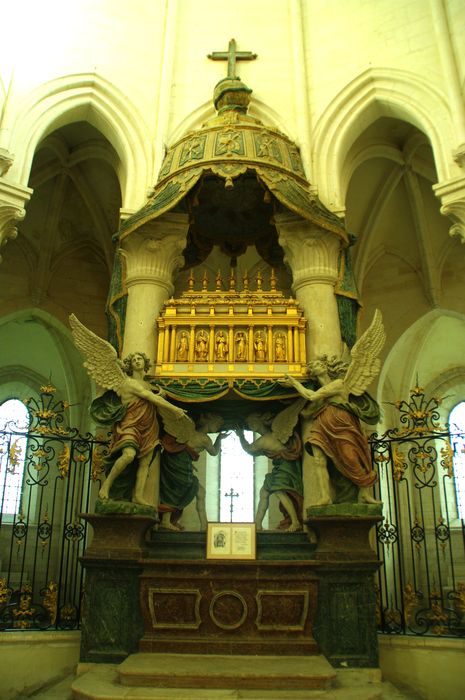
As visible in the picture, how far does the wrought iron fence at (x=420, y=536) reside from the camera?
25.1ft

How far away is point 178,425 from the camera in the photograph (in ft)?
25.3

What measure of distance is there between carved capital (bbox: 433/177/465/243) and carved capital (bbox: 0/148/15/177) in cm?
589

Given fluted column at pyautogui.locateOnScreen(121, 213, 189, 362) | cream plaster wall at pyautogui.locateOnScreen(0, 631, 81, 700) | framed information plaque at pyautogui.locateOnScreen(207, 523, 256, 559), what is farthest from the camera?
fluted column at pyautogui.locateOnScreen(121, 213, 189, 362)

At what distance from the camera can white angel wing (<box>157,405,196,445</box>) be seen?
24.9 ft

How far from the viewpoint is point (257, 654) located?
6.43 m

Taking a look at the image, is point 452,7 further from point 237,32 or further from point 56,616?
point 56,616

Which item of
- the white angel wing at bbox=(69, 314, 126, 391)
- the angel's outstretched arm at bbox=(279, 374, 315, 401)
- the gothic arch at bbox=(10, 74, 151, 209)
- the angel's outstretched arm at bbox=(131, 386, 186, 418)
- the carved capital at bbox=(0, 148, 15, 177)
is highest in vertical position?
the gothic arch at bbox=(10, 74, 151, 209)

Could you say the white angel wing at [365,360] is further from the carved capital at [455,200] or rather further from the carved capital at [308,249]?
the carved capital at [455,200]

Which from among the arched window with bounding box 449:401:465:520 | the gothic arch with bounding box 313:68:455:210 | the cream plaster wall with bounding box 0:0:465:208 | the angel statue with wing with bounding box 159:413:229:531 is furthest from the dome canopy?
the arched window with bounding box 449:401:465:520

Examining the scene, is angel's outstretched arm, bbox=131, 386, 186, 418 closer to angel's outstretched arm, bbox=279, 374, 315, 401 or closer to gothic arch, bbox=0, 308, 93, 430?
angel's outstretched arm, bbox=279, 374, 315, 401

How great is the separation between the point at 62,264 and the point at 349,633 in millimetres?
10558

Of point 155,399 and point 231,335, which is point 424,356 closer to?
point 231,335

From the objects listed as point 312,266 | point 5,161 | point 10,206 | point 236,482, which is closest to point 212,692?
point 312,266

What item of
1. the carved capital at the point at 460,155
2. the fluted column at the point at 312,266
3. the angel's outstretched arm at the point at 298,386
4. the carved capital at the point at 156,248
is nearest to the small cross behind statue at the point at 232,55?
the carved capital at the point at 156,248
